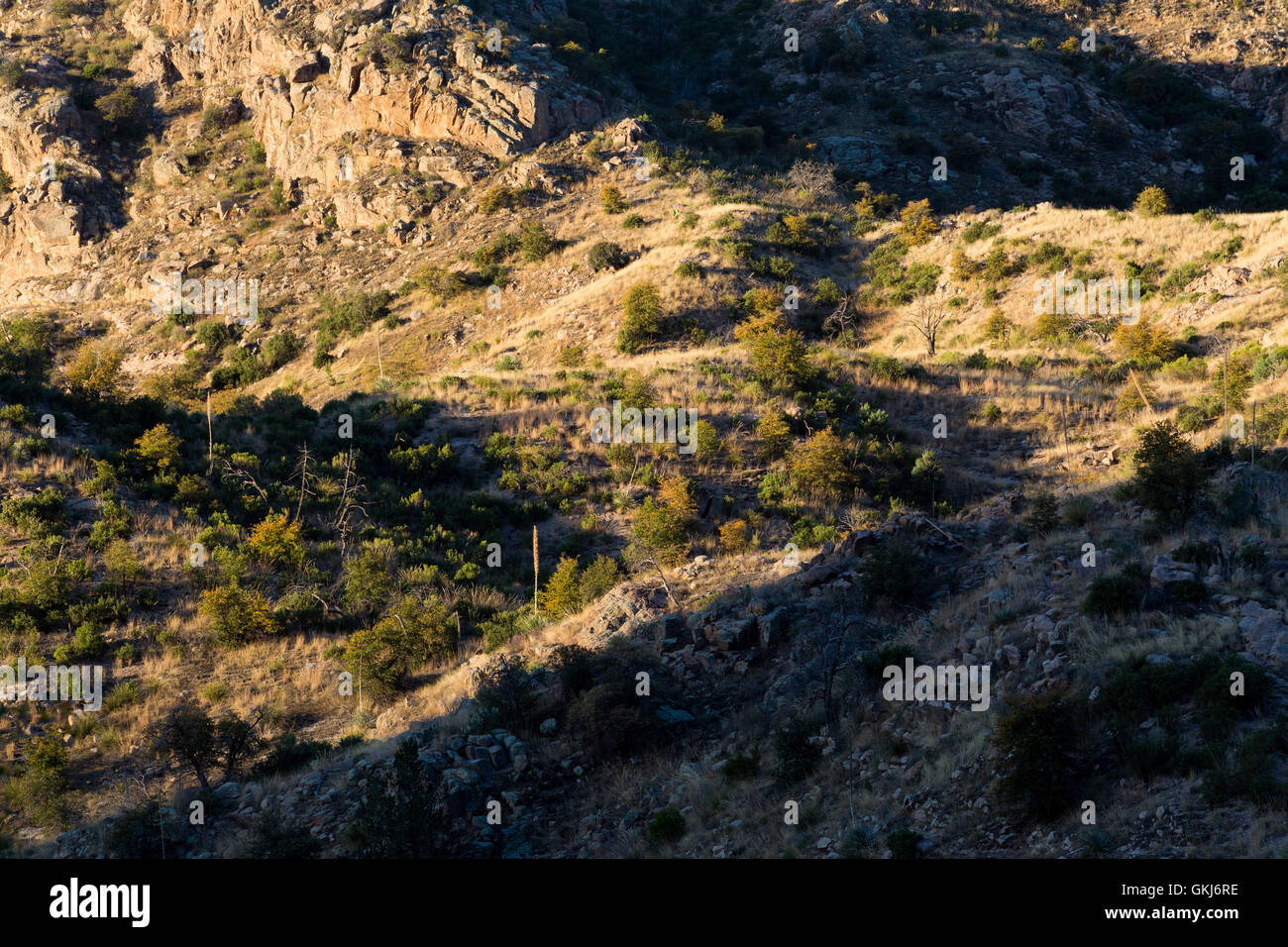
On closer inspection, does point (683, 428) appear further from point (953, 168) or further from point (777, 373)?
point (953, 168)

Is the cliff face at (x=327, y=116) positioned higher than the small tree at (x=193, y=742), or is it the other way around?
the cliff face at (x=327, y=116)

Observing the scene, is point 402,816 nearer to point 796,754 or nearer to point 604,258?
point 796,754

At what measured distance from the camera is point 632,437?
28.2m

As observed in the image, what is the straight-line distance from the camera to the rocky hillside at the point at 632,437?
489 inches

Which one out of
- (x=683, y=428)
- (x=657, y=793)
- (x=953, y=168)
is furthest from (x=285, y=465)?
(x=953, y=168)

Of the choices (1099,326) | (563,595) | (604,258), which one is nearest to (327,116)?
(604,258)

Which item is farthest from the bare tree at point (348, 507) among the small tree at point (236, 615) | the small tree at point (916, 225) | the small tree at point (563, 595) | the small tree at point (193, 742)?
the small tree at point (916, 225)

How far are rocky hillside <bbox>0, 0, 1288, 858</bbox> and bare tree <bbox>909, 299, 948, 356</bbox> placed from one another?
0.31 meters

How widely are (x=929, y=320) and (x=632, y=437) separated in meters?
15.2

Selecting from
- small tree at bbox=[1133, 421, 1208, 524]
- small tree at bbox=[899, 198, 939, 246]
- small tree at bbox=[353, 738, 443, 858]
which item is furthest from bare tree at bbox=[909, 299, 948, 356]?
small tree at bbox=[353, 738, 443, 858]

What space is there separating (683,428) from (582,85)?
1328 inches

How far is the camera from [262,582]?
20.4 m

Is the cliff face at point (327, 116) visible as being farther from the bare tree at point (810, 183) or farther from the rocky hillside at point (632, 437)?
the bare tree at point (810, 183)

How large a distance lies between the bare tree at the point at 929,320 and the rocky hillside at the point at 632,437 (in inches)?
12.2
